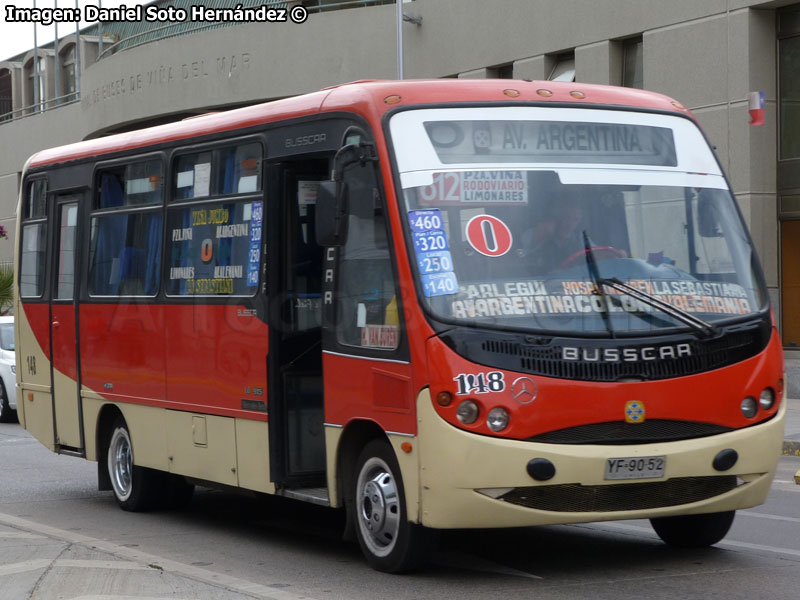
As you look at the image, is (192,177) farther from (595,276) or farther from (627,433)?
(627,433)

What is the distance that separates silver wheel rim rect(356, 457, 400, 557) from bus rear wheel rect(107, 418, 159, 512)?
3.70 metres

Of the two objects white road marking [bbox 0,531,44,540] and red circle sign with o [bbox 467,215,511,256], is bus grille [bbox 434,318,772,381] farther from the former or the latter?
white road marking [bbox 0,531,44,540]

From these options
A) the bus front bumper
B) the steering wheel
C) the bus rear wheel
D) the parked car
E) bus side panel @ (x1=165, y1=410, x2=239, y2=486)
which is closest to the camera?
the bus front bumper

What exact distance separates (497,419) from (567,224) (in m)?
1.21

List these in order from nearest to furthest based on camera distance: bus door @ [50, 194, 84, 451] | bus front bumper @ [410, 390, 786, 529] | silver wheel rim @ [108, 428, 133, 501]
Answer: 1. bus front bumper @ [410, 390, 786, 529]
2. silver wheel rim @ [108, 428, 133, 501]
3. bus door @ [50, 194, 84, 451]

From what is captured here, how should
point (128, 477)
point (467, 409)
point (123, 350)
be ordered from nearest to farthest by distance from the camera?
point (467, 409)
point (123, 350)
point (128, 477)

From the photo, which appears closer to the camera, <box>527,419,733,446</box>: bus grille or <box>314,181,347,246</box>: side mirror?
<box>527,419,733,446</box>: bus grille

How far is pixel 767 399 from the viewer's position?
7.94 m

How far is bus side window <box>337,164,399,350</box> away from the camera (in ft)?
25.8

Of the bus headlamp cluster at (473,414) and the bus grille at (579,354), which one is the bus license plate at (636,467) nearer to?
the bus grille at (579,354)

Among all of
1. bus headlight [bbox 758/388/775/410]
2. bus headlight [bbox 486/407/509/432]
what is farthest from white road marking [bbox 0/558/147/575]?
bus headlight [bbox 758/388/775/410]

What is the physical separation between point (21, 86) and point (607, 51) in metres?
34.9

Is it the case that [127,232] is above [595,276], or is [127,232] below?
above

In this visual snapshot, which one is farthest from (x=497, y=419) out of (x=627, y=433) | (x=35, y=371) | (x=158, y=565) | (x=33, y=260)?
(x=33, y=260)
